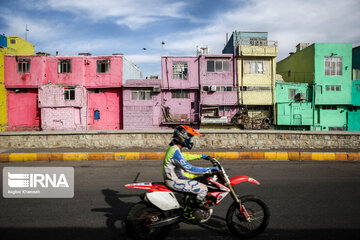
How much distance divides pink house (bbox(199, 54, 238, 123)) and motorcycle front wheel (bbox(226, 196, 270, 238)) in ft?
63.9

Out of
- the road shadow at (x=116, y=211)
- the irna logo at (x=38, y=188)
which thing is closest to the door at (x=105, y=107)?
the irna logo at (x=38, y=188)

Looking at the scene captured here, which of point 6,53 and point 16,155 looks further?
point 6,53

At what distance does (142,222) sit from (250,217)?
5.31ft

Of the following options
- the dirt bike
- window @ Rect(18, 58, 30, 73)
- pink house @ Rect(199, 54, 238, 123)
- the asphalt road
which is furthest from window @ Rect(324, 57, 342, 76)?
window @ Rect(18, 58, 30, 73)

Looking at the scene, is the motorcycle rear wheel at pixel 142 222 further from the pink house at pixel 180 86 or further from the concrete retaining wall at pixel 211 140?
the pink house at pixel 180 86

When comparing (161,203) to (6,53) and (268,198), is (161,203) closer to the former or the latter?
(268,198)

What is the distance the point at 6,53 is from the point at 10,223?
25.9 m

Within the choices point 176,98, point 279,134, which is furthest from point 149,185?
point 176,98

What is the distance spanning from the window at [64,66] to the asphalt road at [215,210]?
19.2m

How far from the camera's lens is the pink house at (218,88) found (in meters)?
22.9

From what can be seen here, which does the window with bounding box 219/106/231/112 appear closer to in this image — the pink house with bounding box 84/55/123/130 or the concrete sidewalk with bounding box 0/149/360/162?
the pink house with bounding box 84/55/123/130

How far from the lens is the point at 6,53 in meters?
23.0

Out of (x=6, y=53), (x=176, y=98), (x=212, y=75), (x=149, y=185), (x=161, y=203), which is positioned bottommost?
(x=161, y=203)

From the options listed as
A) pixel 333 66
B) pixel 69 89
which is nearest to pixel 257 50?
pixel 333 66
